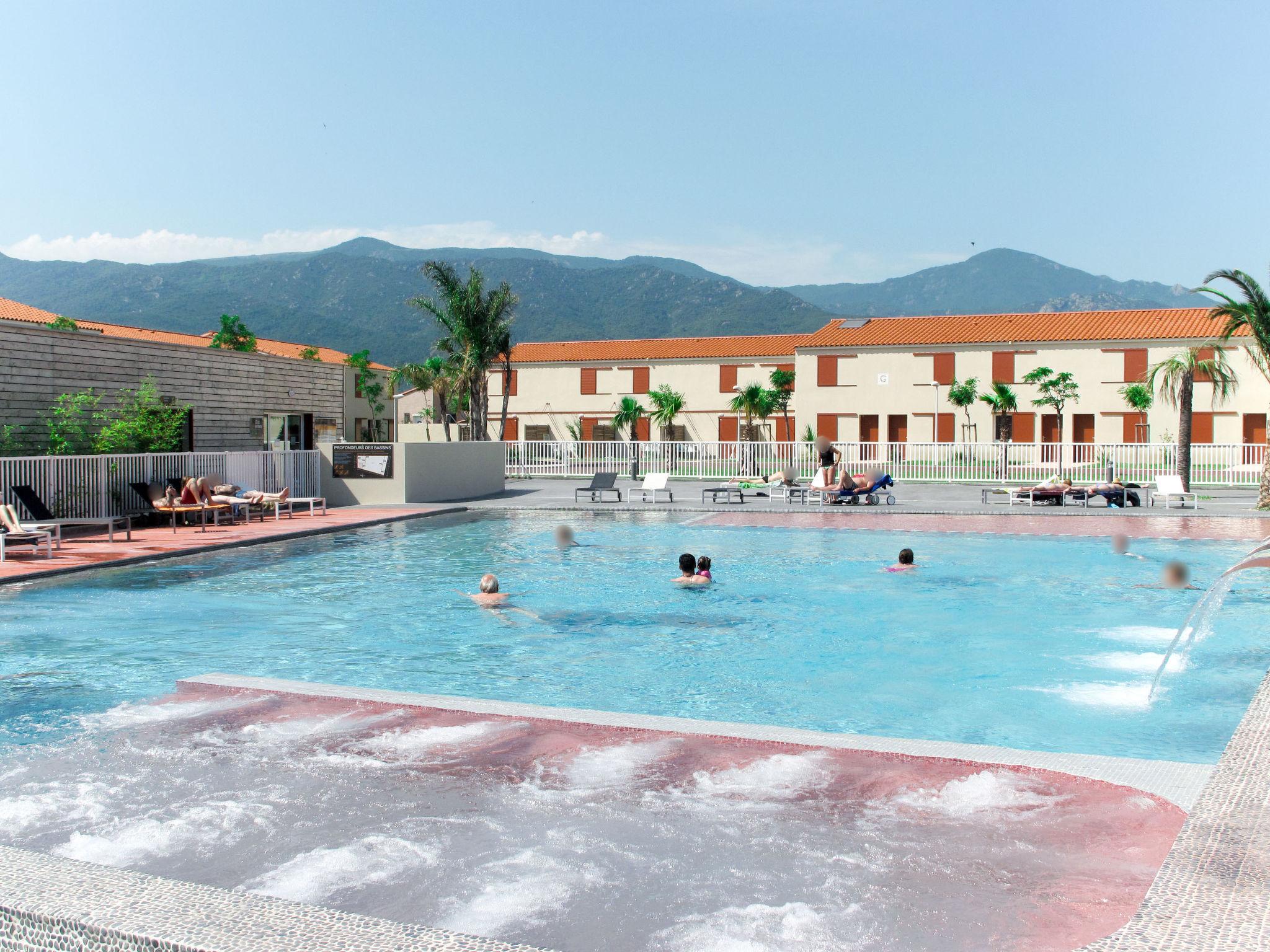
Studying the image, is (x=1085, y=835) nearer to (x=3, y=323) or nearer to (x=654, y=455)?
(x=3, y=323)

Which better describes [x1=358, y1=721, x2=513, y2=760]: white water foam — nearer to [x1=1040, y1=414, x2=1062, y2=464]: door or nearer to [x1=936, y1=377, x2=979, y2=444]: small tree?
[x1=936, y1=377, x2=979, y2=444]: small tree

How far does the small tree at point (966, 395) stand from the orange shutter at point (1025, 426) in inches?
74.6

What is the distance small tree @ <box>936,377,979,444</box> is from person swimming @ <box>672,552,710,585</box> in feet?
126

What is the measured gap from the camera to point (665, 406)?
58.9 meters

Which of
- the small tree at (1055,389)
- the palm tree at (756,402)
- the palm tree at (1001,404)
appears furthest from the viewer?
the palm tree at (756,402)

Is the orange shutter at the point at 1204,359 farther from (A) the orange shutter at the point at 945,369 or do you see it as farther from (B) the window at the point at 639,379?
(B) the window at the point at 639,379

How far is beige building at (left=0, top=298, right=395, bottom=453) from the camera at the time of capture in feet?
59.3

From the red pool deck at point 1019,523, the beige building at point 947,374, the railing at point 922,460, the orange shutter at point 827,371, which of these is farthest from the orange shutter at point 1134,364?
the red pool deck at point 1019,523

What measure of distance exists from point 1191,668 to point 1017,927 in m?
6.56

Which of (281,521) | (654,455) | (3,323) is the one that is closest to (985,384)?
(654,455)

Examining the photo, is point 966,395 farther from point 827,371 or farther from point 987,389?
point 827,371

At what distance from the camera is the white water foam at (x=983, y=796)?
486cm

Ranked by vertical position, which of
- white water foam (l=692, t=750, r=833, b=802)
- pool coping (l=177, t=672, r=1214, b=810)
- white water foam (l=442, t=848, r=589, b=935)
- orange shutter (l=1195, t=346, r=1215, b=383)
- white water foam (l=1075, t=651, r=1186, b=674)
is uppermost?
orange shutter (l=1195, t=346, r=1215, b=383)

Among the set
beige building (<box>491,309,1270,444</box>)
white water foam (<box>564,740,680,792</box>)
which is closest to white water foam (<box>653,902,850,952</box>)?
white water foam (<box>564,740,680,792</box>)
